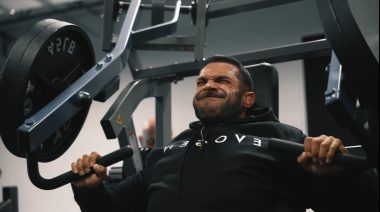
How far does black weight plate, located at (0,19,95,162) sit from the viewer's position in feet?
5.03

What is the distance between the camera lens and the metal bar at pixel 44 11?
16.9 ft

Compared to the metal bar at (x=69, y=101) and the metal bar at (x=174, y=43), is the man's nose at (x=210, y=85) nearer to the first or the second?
the metal bar at (x=69, y=101)

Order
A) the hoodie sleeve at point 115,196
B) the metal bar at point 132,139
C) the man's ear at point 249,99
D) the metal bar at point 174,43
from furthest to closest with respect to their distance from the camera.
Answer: the metal bar at point 174,43
the metal bar at point 132,139
the man's ear at point 249,99
the hoodie sleeve at point 115,196

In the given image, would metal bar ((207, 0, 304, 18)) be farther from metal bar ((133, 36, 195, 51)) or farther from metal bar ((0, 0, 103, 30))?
metal bar ((0, 0, 103, 30))

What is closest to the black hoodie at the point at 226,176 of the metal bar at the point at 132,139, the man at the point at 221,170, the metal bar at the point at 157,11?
the man at the point at 221,170

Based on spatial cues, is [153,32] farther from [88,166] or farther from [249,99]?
[88,166]

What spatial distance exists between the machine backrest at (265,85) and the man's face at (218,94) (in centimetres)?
17

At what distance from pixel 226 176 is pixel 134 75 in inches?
40.0

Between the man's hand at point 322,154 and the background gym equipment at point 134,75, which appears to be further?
the background gym equipment at point 134,75

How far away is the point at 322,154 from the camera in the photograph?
1.13m


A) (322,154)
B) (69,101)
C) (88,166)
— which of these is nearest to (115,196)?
(88,166)

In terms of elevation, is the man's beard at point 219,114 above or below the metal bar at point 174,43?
below

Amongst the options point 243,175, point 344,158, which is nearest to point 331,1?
point 344,158

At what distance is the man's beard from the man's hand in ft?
1.91
